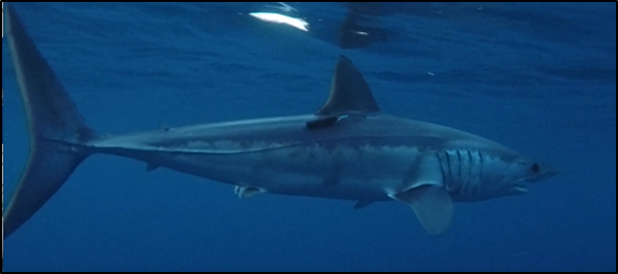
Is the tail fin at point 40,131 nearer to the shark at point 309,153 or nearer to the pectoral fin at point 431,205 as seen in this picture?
the shark at point 309,153

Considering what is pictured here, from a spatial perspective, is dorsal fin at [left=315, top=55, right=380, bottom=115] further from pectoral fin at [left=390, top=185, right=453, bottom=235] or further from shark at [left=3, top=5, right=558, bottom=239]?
pectoral fin at [left=390, top=185, right=453, bottom=235]

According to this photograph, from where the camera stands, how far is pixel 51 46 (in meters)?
19.9

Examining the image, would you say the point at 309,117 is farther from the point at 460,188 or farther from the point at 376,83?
the point at 376,83

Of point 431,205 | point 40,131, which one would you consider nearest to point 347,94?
point 431,205

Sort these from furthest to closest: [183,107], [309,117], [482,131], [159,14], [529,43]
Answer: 1. [482,131]
2. [183,107]
3. [529,43]
4. [159,14]
5. [309,117]

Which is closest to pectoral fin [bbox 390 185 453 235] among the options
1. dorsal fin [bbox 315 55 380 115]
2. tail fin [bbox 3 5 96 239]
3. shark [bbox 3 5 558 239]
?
Result: shark [bbox 3 5 558 239]

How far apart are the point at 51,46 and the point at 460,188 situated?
55.9 ft

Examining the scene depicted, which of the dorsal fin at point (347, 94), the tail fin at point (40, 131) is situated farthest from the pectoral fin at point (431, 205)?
the tail fin at point (40, 131)

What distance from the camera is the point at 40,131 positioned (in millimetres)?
6109

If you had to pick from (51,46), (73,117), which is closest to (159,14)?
(51,46)

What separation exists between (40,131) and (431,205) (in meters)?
4.17

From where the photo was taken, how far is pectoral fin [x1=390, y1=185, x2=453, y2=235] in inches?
247

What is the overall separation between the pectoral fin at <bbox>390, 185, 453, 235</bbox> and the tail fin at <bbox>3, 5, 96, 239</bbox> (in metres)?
3.52

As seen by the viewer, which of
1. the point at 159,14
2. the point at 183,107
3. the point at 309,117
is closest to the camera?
the point at 309,117
